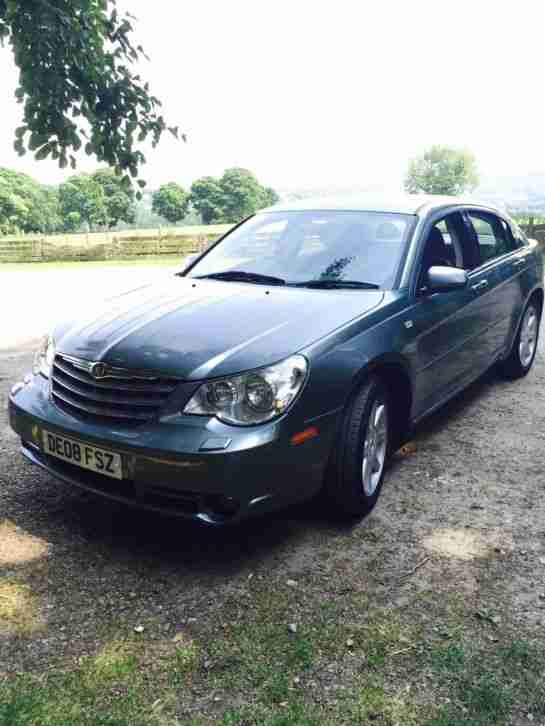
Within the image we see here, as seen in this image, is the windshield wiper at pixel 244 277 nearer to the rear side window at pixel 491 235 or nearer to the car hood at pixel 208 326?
the car hood at pixel 208 326

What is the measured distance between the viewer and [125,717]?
2.17 metres

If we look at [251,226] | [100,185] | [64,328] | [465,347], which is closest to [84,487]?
[64,328]

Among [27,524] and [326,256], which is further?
[326,256]

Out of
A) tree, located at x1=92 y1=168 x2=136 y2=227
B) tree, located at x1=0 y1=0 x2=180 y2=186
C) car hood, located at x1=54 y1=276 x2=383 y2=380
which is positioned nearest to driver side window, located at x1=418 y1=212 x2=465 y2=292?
car hood, located at x1=54 y1=276 x2=383 y2=380

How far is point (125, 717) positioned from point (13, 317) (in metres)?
9.82

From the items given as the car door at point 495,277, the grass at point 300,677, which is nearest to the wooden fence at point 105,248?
the car door at point 495,277

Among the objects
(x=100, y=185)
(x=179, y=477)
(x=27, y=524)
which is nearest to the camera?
(x=179, y=477)

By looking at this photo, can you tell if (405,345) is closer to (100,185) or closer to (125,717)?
(125,717)

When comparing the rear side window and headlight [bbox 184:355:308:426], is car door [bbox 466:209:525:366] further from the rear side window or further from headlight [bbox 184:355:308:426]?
headlight [bbox 184:355:308:426]

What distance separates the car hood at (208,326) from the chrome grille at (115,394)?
0.05m

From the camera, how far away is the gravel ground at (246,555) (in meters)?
2.71

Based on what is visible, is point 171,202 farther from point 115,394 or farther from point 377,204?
point 115,394

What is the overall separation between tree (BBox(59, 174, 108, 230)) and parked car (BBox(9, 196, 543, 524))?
133m

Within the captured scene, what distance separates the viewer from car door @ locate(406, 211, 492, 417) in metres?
3.93
